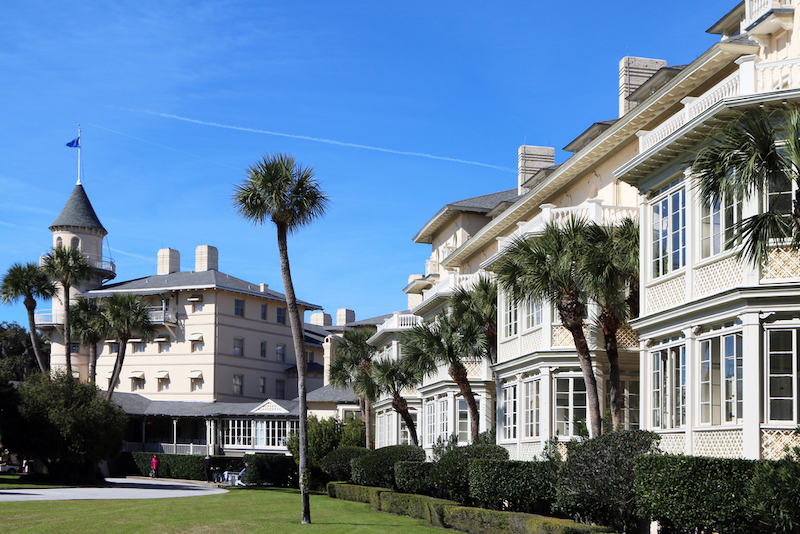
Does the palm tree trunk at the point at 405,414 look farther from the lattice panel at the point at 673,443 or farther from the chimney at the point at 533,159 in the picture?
the lattice panel at the point at 673,443

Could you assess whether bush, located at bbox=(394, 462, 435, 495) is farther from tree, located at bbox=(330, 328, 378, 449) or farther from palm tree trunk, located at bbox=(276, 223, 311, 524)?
tree, located at bbox=(330, 328, 378, 449)

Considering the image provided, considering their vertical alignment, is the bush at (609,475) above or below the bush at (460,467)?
above

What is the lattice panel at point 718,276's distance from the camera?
1783 centimetres

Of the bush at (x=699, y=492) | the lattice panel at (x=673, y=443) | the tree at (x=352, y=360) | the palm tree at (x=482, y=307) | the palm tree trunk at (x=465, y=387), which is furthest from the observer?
the tree at (x=352, y=360)

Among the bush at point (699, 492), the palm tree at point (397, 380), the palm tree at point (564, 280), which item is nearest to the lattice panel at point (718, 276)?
the bush at point (699, 492)

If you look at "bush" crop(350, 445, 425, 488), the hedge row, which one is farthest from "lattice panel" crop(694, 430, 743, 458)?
"bush" crop(350, 445, 425, 488)

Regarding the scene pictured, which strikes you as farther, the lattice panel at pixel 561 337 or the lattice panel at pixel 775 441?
the lattice panel at pixel 561 337

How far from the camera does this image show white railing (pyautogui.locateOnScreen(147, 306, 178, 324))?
74375mm

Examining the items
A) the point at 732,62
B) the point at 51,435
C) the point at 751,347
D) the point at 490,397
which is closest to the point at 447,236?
the point at 490,397

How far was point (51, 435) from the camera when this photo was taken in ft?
155

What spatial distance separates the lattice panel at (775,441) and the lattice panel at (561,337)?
11196mm

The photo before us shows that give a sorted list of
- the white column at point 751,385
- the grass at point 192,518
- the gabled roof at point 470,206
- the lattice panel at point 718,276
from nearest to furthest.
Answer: the white column at point 751,385
the lattice panel at point 718,276
the grass at point 192,518
the gabled roof at point 470,206

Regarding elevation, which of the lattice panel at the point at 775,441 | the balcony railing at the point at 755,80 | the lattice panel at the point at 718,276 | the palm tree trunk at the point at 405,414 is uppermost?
the balcony railing at the point at 755,80

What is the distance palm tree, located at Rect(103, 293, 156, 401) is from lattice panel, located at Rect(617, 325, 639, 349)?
42.9 m
